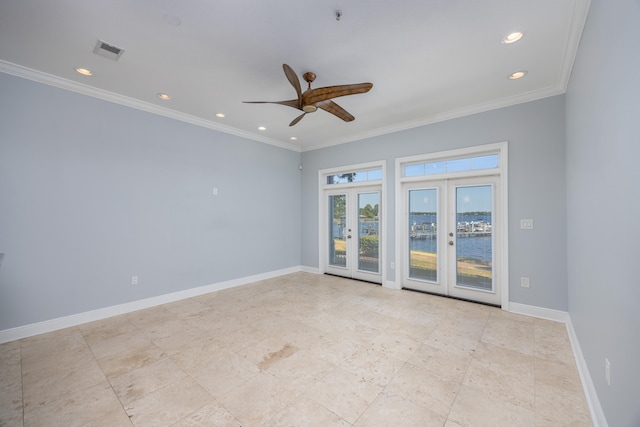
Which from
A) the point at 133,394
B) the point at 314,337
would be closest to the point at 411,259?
the point at 314,337

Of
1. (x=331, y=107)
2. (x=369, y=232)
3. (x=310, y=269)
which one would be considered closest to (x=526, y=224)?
(x=369, y=232)

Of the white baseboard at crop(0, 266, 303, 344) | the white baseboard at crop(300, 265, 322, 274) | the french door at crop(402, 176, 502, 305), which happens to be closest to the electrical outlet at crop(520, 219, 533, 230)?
the french door at crop(402, 176, 502, 305)

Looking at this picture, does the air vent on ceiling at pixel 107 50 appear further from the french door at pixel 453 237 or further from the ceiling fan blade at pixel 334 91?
the french door at pixel 453 237

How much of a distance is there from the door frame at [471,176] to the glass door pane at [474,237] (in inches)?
6.4

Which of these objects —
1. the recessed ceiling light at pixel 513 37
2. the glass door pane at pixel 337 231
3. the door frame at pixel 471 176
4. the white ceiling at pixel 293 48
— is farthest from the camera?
the glass door pane at pixel 337 231

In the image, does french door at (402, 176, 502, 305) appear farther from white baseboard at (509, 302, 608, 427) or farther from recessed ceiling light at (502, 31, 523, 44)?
recessed ceiling light at (502, 31, 523, 44)

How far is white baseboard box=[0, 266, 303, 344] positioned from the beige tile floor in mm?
135

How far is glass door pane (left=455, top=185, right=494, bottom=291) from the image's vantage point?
157 inches

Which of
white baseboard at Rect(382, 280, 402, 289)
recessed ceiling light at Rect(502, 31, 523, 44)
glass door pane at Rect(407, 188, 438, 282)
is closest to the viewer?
recessed ceiling light at Rect(502, 31, 523, 44)

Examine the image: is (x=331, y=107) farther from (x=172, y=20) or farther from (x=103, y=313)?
(x=103, y=313)

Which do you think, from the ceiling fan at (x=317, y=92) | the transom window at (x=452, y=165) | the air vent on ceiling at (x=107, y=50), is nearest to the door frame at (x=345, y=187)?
the transom window at (x=452, y=165)

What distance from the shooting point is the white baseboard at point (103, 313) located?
2.90 meters

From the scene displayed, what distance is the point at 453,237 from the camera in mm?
4289

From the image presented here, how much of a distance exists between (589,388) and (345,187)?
4.54m
